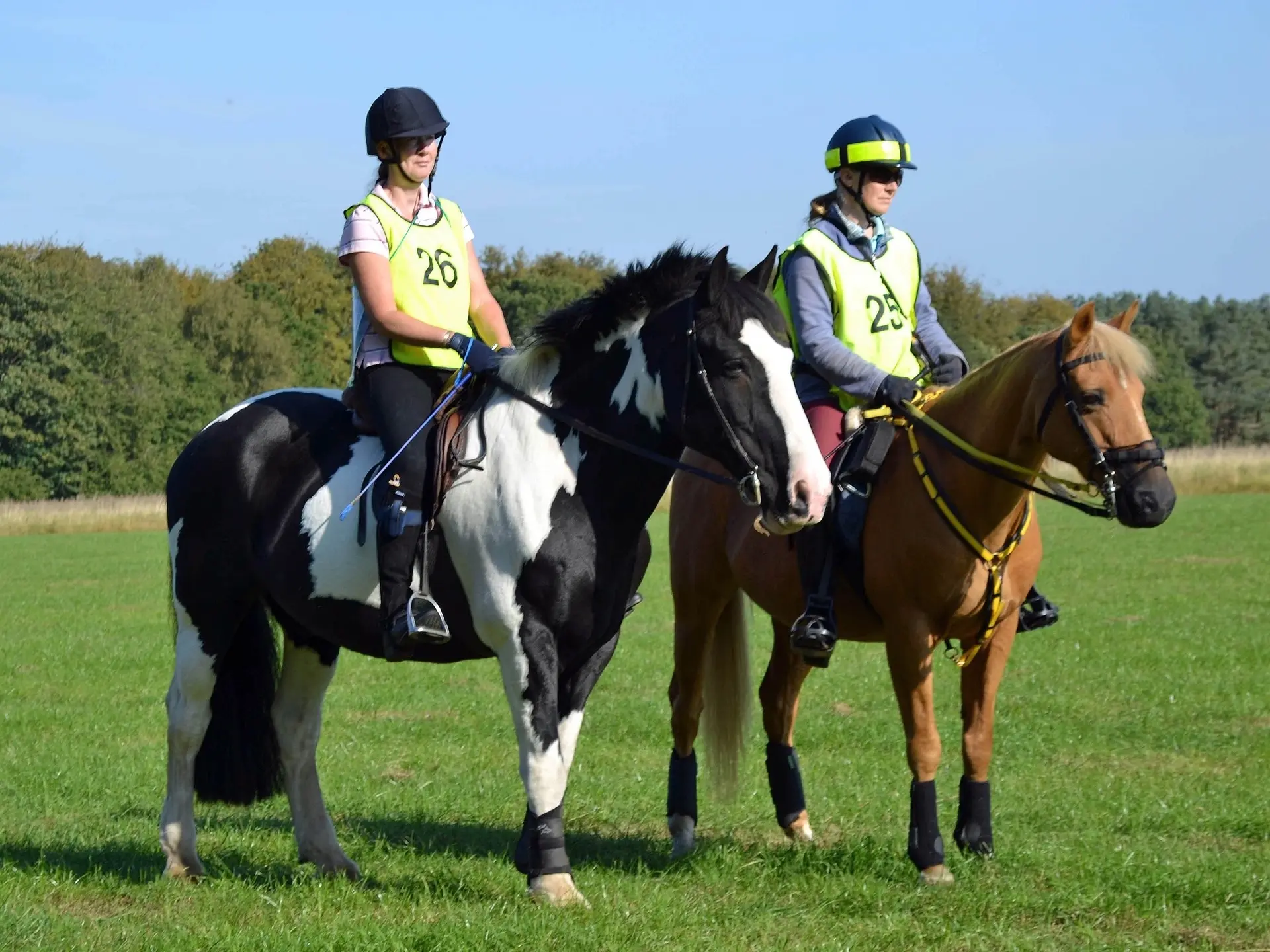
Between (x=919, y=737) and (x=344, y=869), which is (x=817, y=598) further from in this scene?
(x=344, y=869)

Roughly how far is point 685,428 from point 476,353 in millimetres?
942

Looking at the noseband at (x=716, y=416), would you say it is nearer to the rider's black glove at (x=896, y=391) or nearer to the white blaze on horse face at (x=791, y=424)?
the white blaze on horse face at (x=791, y=424)

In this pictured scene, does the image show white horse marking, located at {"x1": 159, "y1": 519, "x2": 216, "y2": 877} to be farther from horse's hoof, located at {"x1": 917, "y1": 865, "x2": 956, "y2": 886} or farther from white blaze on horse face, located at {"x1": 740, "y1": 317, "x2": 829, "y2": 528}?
horse's hoof, located at {"x1": 917, "y1": 865, "x2": 956, "y2": 886}

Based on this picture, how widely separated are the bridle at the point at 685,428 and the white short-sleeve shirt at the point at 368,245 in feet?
2.15

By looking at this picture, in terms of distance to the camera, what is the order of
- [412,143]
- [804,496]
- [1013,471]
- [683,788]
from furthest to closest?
[683,788] < [1013,471] < [412,143] < [804,496]

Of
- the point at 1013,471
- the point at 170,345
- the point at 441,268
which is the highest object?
the point at 170,345

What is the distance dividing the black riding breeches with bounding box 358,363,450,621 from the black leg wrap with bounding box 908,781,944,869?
2.41m

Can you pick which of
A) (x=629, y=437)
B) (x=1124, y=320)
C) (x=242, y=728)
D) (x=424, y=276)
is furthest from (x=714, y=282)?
(x=242, y=728)

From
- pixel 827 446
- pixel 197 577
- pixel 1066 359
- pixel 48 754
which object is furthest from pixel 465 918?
pixel 48 754

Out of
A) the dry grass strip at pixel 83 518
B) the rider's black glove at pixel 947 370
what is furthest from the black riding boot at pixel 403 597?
the dry grass strip at pixel 83 518

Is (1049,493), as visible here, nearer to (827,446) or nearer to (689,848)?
(827,446)

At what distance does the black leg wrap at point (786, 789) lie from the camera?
282 inches

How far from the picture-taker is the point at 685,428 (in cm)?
536

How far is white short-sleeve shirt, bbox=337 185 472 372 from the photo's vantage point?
5.89 m
